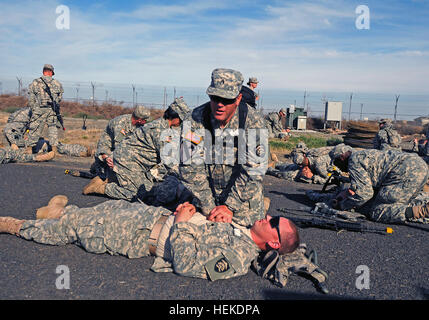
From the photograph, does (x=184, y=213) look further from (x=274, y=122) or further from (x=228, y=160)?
(x=274, y=122)

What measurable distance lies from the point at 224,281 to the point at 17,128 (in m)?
8.70

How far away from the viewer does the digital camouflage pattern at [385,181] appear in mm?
5422

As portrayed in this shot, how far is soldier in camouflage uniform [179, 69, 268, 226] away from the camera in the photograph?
400cm

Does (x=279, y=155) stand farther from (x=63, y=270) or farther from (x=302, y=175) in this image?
(x=63, y=270)

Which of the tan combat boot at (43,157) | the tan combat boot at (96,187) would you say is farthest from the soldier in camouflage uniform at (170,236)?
the tan combat boot at (43,157)

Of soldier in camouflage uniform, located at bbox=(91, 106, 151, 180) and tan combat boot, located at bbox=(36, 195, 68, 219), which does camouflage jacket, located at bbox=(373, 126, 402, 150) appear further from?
tan combat boot, located at bbox=(36, 195, 68, 219)

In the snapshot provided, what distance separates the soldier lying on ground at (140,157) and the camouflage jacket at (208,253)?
8.83 feet

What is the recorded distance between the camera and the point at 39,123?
10.3 m

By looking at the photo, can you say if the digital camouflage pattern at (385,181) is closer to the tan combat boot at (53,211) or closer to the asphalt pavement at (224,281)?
the asphalt pavement at (224,281)

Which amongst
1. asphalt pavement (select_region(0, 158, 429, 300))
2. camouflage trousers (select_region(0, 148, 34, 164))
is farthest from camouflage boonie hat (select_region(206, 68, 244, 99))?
camouflage trousers (select_region(0, 148, 34, 164))

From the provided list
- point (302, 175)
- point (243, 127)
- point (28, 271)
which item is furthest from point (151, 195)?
point (302, 175)

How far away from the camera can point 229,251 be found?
3.29m

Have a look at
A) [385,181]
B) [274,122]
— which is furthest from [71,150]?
[385,181]
